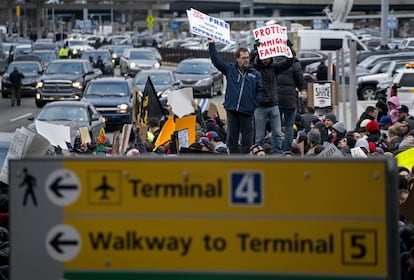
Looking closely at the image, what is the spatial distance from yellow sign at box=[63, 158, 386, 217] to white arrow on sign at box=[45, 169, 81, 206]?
2 cm

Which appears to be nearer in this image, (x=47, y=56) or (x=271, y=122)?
(x=271, y=122)

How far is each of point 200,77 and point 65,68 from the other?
542 cm

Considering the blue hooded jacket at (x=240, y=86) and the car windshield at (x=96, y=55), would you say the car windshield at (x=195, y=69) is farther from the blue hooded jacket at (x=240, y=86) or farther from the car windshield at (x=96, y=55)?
the blue hooded jacket at (x=240, y=86)

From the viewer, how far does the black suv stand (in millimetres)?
37969

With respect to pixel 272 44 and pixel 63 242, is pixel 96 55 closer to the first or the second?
pixel 272 44

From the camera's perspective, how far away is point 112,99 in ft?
104

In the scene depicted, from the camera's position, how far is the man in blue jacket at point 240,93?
47.9 ft

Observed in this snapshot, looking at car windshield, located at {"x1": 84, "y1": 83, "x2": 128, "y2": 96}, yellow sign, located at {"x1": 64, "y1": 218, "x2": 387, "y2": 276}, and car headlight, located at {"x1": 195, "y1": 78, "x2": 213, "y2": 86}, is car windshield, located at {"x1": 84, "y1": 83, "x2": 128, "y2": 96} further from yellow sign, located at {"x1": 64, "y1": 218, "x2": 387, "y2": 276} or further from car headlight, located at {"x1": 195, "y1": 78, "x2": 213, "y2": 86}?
yellow sign, located at {"x1": 64, "y1": 218, "x2": 387, "y2": 276}

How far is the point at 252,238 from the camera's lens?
4.56 meters

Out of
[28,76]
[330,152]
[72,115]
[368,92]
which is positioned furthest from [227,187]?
[28,76]

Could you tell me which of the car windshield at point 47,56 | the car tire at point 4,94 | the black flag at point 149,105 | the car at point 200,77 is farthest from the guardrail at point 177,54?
the black flag at point 149,105

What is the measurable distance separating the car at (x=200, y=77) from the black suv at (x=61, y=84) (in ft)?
13.6

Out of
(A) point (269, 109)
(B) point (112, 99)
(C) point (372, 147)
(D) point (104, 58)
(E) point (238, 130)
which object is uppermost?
(D) point (104, 58)

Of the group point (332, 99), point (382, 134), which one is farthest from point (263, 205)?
point (332, 99)
